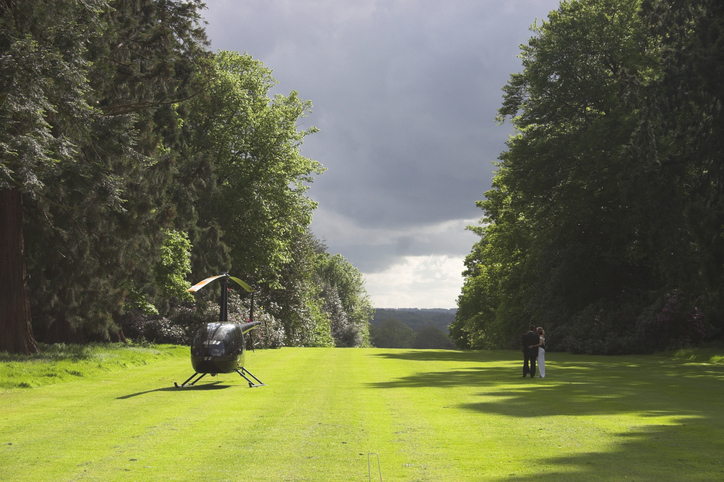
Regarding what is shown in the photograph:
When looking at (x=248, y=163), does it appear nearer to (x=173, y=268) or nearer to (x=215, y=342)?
(x=173, y=268)

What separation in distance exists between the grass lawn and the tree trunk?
3.01 meters

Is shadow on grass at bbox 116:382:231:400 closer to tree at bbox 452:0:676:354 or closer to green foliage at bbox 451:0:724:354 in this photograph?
green foliage at bbox 451:0:724:354

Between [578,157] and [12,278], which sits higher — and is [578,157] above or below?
above

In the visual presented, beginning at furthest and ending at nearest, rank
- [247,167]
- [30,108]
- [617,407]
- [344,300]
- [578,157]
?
[344,300] → [247,167] → [578,157] → [30,108] → [617,407]

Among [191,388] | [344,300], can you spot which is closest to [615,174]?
[191,388]

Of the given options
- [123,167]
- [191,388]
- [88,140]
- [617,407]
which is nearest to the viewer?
[617,407]

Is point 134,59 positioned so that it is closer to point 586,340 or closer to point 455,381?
point 455,381

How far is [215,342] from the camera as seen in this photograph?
58.7 feet

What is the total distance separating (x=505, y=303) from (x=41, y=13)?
41.7 m

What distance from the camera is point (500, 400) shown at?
14.3 m

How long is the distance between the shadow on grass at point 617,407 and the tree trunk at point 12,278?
11.4 meters

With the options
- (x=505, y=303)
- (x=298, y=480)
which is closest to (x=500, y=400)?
(x=298, y=480)

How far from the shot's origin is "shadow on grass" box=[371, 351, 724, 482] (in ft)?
25.2

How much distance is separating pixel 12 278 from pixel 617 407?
17.6 m
